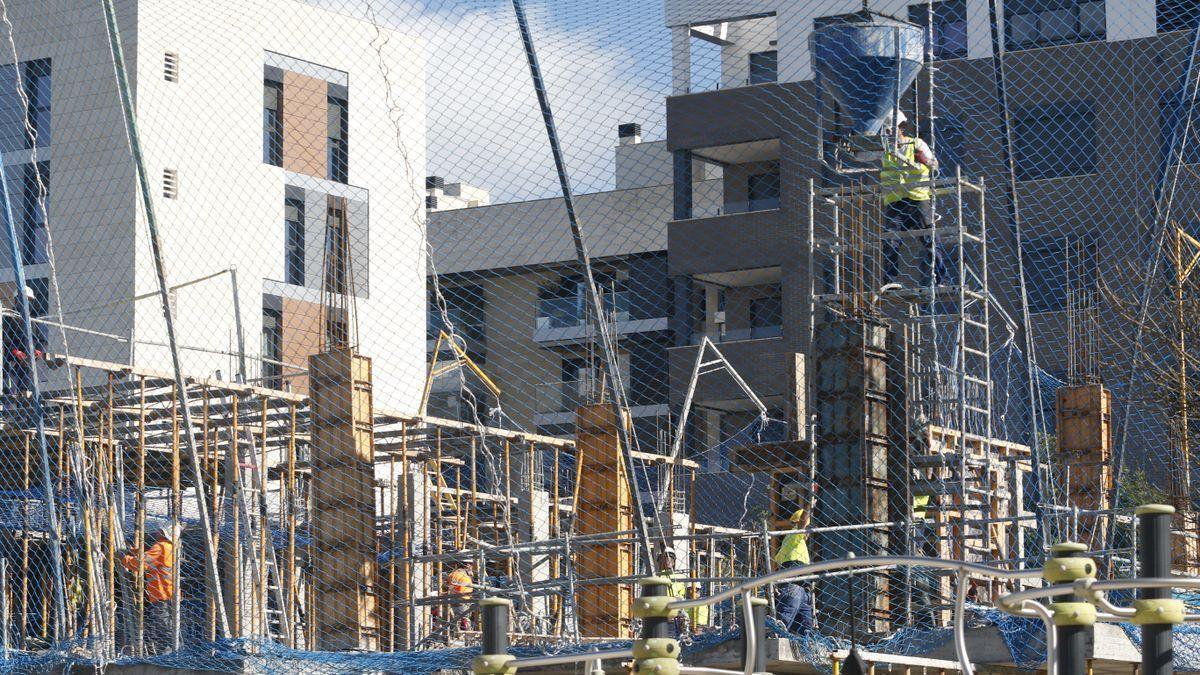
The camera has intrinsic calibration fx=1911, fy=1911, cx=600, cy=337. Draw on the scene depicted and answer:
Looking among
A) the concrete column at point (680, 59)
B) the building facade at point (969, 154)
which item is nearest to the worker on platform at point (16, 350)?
the building facade at point (969, 154)

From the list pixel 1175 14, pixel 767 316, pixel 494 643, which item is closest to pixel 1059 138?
pixel 1175 14

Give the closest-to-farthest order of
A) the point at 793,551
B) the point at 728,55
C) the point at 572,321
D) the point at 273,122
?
the point at 793,551 < the point at 728,55 < the point at 273,122 < the point at 572,321

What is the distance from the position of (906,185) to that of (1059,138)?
50.2ft

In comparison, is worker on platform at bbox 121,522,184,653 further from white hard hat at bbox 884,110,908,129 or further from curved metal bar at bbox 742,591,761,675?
curved metal bar at bbox 742,591,761,675

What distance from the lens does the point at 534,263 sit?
4034 centimetres

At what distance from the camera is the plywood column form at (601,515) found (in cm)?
2078

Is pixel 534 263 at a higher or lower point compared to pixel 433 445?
higher

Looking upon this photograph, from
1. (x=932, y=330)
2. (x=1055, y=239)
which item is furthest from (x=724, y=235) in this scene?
(x=932, y=330)

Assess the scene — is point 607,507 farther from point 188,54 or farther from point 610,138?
point 188,54

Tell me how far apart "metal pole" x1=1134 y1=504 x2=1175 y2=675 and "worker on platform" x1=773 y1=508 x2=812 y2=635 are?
8.16 metres

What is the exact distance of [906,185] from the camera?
17609mm

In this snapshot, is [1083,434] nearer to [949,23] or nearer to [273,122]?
[949,23]

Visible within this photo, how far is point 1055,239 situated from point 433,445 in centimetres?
1087

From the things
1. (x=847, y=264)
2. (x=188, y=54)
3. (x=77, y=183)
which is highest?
(x=188, y=54)
